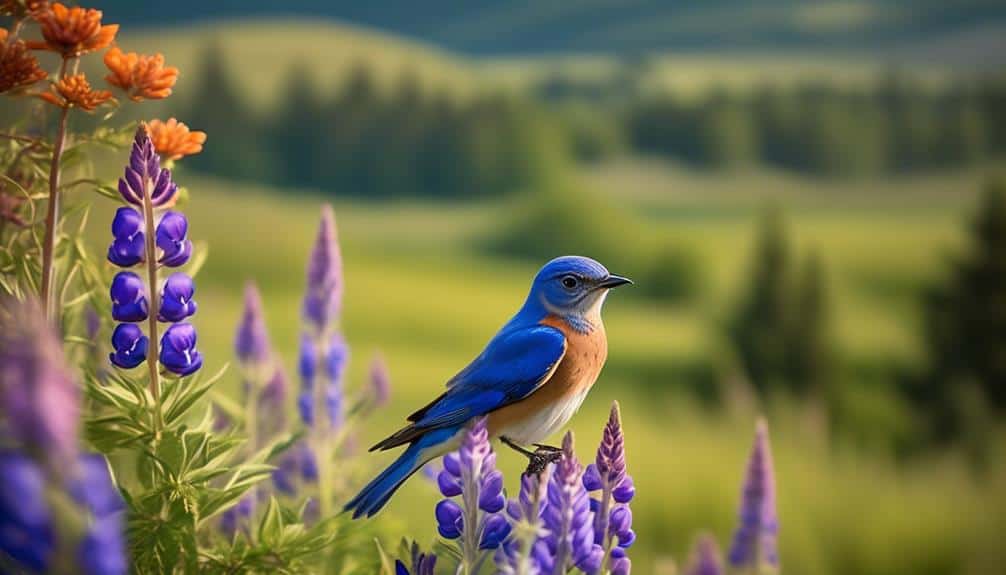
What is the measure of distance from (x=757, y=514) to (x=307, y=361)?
175cm

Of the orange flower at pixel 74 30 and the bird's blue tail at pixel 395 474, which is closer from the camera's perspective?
the orange flower at pixel 74 30

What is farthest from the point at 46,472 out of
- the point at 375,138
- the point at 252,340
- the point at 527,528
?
the point at 375,138

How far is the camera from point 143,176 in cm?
195

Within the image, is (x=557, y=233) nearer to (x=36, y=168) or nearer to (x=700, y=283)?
(x=700, y=283)

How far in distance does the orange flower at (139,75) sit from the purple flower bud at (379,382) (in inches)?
83.1

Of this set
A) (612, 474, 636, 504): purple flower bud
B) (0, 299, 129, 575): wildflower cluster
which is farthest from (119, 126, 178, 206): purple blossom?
(612, 474, 636, 504): purple flower bud

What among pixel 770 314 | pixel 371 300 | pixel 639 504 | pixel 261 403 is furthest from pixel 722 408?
pixel 261 403

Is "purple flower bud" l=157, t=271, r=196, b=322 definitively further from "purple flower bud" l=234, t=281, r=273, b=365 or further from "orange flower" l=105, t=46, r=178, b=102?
"purple flower bud" l=234, t=281, r=273, b=365

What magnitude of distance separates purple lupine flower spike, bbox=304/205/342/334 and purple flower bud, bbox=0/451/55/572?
2.05 meters

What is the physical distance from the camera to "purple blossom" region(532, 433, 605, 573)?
1.65 meters

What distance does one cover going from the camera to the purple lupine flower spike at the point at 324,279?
330 cm

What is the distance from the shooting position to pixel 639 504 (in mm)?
8562

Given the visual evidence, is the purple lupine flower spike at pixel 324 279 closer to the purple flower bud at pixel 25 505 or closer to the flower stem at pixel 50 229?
the flower stem at pixel 50 229

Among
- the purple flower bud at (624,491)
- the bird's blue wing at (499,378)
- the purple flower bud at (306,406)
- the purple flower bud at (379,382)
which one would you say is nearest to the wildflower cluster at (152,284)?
the bird's blue wing at (499,378)
